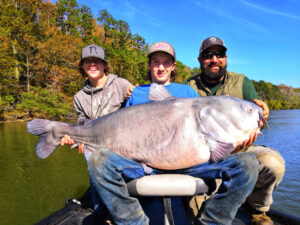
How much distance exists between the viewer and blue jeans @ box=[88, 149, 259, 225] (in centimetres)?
212

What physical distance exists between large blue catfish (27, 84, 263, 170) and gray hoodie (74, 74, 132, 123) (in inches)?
42.7

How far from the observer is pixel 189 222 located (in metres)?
3.05

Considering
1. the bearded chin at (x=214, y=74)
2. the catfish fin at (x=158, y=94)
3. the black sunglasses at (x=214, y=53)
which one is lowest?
the catfish fin at (x=158, y=94)

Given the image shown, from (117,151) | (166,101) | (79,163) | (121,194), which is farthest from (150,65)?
(79,163)

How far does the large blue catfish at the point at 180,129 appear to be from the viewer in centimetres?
218

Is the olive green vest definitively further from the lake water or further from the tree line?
the tree line

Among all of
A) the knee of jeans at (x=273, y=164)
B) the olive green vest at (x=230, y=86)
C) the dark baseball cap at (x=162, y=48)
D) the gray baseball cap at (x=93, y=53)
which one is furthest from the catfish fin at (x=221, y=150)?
the gray baseball cap at (x=93, y=53)

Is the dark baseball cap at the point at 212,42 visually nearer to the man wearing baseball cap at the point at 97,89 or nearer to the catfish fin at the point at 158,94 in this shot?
the man wearing baseball cap at the point at 97,89

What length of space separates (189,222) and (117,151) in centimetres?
161

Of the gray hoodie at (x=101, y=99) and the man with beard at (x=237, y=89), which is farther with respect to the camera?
the gray hoodie at (x=101, y=99)

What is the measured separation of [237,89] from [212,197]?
7.45ft

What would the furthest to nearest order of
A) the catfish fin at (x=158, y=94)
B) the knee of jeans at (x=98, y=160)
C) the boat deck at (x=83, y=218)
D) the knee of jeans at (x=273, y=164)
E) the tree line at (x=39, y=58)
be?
1. the tree line at (x=39, y=58)
2. the knee of jeans at (x=273, y=164)
3. the boat deck at (x=83, y=218)
4. the catfish fin at (x=158, y=94)
5. the knee of jeans at (x=98, y=160)

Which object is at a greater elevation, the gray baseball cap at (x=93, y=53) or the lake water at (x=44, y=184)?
the gray baseball cap at (x=93, y=53)

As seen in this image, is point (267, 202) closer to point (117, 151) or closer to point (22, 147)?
point (117, 151)
